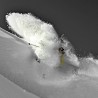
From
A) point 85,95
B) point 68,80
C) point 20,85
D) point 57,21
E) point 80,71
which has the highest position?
point 57,21

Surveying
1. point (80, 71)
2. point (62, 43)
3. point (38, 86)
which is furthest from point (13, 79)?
point (62, 43)

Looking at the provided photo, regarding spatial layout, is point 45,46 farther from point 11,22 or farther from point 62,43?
point 11,22

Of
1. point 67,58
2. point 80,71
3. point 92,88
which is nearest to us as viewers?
point 92,88

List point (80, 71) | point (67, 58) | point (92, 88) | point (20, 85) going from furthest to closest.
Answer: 1. point (67, 58)
2. point (80, 71)
3. point (92, 88)
4. point (20, 85)

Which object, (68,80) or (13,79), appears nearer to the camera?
(13,79)

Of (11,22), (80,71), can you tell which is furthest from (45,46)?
(11,22)

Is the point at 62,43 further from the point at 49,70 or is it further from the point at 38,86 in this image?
the point at 38,86

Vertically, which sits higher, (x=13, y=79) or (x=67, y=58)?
(x=67, y=58)
